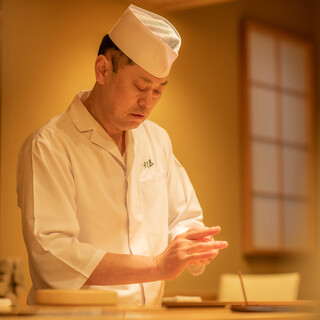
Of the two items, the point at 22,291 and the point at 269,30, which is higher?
the point at 269,30

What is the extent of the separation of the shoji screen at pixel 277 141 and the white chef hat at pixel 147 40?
3.14 metres

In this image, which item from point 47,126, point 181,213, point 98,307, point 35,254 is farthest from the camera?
point 181,213

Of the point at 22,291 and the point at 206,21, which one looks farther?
the point at 206,21

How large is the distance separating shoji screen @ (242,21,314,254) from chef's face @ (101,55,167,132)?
10.5 feet

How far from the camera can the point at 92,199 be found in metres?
2.15

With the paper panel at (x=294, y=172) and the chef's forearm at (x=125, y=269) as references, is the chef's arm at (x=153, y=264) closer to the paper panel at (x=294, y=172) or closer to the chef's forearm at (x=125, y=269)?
the chef's forearm at (x=125, y=269)

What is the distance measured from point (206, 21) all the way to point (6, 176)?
2252 millimetres

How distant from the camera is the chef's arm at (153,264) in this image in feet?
5.90

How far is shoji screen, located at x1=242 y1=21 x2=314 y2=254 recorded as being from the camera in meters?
5.34

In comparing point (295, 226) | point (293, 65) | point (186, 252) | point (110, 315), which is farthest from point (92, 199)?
point (293, 65)

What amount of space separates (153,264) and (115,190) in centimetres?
44

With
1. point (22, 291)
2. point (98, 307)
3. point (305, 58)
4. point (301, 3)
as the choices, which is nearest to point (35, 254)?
point (98, 307)

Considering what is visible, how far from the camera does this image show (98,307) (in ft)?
4.53

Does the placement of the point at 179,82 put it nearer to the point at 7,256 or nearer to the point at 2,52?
the point at 2,52
